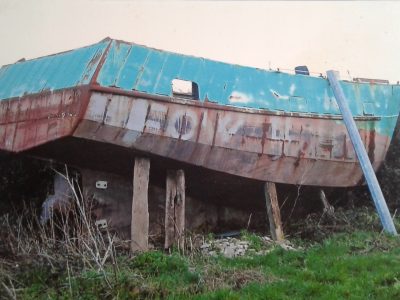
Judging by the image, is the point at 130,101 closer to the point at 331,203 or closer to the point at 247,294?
the point at 247,294

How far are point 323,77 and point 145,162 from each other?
580 cm

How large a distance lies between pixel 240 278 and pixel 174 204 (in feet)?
12.0

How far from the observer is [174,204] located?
375 inches

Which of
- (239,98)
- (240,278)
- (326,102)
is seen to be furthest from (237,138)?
(240,278)

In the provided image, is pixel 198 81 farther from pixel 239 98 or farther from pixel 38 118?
pixel 38 118

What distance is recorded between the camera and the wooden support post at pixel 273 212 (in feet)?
33.7

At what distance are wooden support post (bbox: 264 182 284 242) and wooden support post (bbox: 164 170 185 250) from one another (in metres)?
2.24

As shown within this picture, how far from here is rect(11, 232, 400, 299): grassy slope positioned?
17.6ft

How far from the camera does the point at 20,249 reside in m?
6.32

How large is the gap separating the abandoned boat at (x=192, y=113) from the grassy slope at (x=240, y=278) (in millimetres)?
2618

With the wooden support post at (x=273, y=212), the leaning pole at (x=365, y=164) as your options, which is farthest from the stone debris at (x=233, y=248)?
the leaning pole at (x=365, y=164)

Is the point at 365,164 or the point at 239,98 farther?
the point at 239,98

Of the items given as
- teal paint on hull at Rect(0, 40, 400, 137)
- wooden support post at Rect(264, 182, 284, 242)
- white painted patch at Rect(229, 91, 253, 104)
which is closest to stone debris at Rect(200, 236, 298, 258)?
wooden support post at Rect(264, 182, 284, 242)

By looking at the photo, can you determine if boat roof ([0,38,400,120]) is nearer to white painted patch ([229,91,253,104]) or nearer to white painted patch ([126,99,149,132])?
white painted patch ([229,91,253,104])
